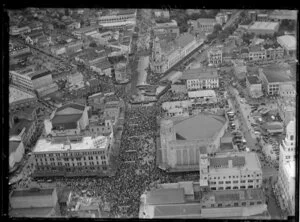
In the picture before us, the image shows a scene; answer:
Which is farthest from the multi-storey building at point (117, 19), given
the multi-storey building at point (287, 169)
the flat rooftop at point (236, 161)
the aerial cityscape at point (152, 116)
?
the multi-storey building at point (287, 169)

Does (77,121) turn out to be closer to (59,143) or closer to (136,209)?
(59,143)

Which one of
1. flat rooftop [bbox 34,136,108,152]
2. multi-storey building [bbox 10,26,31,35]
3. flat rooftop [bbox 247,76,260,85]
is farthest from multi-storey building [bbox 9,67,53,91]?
flat rooftop [bbox 247,76,260,85]

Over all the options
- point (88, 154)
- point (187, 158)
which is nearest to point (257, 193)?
point (187, 158)

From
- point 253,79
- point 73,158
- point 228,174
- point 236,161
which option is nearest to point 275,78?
point 253,79

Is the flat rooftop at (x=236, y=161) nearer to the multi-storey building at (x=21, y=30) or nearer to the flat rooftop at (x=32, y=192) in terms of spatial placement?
the flat rooftop at (x=32, y=192)

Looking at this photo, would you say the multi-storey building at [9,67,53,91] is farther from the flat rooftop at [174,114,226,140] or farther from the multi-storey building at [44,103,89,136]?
the flat rooftop at [174,114,226,140]

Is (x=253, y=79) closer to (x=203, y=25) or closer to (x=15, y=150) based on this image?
(x=203, y=25)
